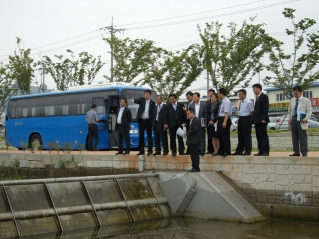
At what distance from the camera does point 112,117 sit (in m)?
21.1

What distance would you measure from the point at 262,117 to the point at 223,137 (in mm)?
1101

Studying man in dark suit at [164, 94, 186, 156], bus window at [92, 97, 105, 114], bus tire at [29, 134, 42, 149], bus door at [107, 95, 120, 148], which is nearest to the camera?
man in dark suit at [164, 94, 186, 156]

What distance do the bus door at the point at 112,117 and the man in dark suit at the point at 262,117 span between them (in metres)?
9.76

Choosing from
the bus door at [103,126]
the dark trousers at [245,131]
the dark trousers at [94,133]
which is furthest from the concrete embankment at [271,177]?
the bus door at [103,126]

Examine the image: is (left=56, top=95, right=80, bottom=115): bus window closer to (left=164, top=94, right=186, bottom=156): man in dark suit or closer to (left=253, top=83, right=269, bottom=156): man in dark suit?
(left=164, top=94, right=186, bottom=156): man in dark suit

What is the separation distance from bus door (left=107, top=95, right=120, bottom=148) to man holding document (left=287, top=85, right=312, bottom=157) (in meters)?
10.4

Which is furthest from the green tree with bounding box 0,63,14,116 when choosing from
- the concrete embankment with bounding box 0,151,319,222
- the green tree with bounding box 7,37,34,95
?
the concrete embankment with bounding box 0,151,319,222

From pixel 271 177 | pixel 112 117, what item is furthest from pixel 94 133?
pixel 271 177

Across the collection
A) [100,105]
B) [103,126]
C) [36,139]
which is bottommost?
[36,139]

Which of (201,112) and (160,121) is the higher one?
(201,112)

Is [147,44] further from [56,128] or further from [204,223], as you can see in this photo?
[204,223]

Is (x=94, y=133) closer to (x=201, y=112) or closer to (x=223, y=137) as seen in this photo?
(x=201, y=112)

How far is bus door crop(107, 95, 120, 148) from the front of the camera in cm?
2105

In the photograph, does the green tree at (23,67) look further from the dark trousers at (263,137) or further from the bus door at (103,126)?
the dark trousers at (263,137)
